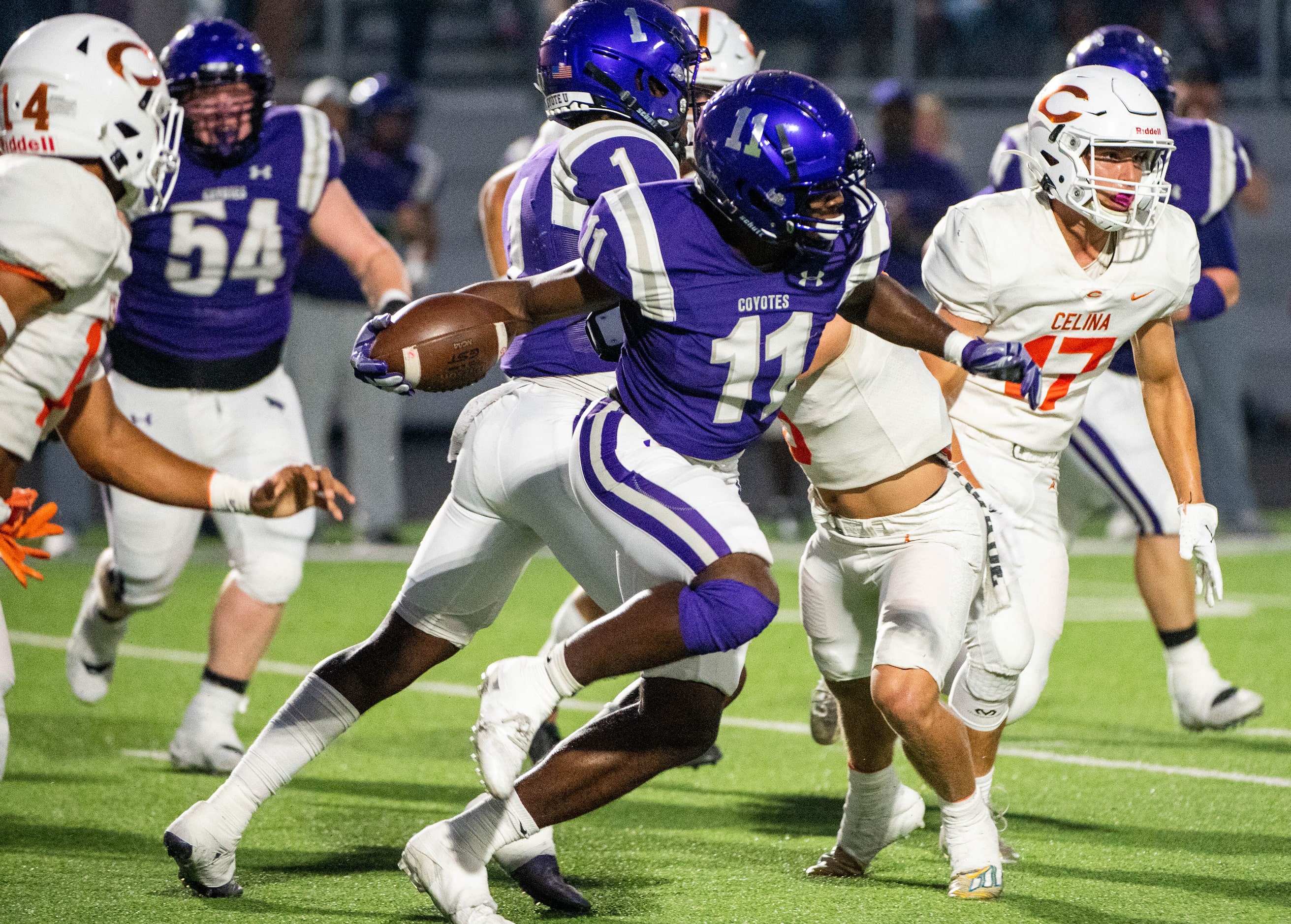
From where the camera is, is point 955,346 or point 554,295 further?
point 955,346

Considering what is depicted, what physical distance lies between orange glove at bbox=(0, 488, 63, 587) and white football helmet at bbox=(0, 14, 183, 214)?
69 centimetres

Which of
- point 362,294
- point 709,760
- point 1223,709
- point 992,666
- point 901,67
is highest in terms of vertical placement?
point 992,666

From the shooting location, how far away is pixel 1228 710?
5109mm

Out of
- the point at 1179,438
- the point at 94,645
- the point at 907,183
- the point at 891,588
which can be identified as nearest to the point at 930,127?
the point at 907,183

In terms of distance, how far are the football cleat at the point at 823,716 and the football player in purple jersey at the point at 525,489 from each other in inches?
40.5

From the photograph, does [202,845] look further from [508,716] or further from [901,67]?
[901,67]

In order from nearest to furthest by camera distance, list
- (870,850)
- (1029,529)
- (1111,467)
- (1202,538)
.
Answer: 1. (870,850)
2. (1202,538)
3. (1029,529)
4. (1111,467)

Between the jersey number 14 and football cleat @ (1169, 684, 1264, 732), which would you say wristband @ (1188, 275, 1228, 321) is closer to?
football cleat @ (1169, 684, 1264, 732)

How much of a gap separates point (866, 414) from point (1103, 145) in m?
0.95

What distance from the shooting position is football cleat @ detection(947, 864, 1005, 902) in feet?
11.8

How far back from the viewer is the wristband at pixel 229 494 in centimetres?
371

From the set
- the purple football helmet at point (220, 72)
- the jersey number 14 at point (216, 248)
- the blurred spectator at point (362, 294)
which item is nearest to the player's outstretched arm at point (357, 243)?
the jersey number 14 at point (216, 248)

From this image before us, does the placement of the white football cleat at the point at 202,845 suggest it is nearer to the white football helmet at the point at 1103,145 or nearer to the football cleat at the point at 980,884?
the football cleat at the point at 980,884

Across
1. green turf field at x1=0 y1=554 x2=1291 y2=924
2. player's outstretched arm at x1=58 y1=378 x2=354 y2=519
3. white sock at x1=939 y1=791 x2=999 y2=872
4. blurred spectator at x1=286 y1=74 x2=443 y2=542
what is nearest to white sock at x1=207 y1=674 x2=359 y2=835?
green turf field at x1=0 y1=554 x2=1291 y2=924
